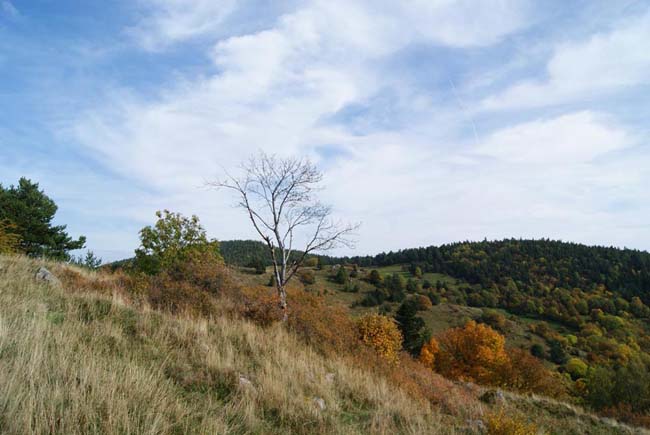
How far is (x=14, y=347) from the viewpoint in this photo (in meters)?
4.24

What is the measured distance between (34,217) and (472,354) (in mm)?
56303

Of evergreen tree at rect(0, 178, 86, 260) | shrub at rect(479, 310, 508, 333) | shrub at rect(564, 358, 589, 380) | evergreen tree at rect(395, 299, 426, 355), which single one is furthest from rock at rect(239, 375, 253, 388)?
shrub at rect(479, 310, 508, 333)

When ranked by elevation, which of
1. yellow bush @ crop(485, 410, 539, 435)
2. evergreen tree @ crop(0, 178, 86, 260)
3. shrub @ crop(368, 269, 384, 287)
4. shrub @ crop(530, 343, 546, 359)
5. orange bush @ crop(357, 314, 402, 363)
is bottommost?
shrub @ crop(530, 343, 546, 359)

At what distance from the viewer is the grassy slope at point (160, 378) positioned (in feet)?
11.1

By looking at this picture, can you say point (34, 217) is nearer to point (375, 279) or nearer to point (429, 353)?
point (429, 353)

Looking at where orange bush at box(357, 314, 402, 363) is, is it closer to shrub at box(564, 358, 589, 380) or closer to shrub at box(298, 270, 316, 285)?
shrub at box(564, 358, 589, 380)

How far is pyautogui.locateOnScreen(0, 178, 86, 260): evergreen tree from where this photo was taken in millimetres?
25953

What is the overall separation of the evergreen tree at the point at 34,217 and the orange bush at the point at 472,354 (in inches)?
1914

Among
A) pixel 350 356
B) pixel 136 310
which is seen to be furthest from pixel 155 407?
pixel 350 356

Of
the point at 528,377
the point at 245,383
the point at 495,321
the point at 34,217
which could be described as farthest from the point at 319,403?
the point at 495,321

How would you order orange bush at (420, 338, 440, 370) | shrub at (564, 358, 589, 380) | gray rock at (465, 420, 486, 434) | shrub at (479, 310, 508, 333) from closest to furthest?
gray rock at (465, 420, 486, 434) < orange bush at (420, 338, 440, 370) < shrub at (564, 358, 589, 380) < shrub at (479, 310, 508, 333)

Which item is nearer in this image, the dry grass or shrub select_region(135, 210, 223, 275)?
the dry grass

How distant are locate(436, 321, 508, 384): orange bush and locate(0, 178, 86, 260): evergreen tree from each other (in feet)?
159

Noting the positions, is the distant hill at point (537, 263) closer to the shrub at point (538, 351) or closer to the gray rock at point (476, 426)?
the shrub at point (538, 351)
